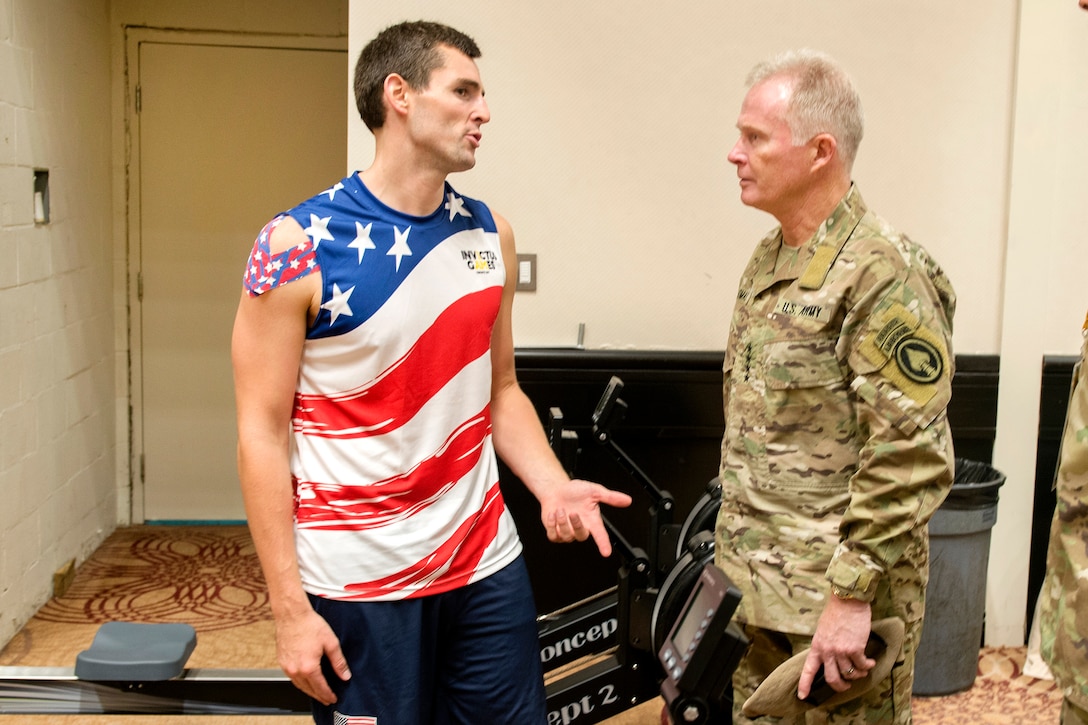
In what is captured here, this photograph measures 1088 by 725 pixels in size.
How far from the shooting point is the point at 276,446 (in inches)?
66.2

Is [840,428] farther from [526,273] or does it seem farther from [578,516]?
[526,273]

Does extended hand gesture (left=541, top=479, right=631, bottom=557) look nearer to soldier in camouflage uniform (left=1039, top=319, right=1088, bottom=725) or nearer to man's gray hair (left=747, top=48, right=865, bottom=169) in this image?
soldier in camouflage uniform (left=1039, top=319, right=1088, bottom=725)

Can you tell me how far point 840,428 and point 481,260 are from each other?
2.36ft

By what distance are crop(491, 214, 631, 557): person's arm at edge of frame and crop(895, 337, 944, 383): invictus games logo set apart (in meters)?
0.55

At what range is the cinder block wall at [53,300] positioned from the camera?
3529mm

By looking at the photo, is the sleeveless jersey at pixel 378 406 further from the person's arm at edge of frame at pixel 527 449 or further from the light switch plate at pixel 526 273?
the light switch plate at pixel 526 273

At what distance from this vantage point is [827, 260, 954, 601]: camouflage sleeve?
1800 millimetres

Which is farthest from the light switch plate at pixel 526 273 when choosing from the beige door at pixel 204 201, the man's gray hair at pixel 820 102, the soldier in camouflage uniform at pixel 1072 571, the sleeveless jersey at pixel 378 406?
the soldier in camouflage uniform at pixel 1072 571

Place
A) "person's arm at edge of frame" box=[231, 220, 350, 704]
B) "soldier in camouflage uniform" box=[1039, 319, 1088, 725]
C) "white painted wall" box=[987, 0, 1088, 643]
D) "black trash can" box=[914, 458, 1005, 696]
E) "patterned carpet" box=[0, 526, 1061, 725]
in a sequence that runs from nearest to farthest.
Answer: "soldier in camouflage uniform" box=[1039, 319, 1088, 725] < "person's arm at edge of frame" box=[231, 220, 350, 704] < "patterned carpet" box=[0, 526, 1061, 725] < "black trash can" box=[914, 458, 1005, 696] < "white painted wall" box=[987, 0, 1088, 643]

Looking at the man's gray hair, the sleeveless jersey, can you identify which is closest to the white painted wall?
the man's gray hair

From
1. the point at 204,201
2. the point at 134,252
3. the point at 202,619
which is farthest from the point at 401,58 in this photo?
the point at 134,252

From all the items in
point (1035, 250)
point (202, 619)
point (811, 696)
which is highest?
point (1035, 250)

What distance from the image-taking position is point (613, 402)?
8.12 feet

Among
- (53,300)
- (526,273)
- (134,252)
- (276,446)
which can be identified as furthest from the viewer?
(134,252)
